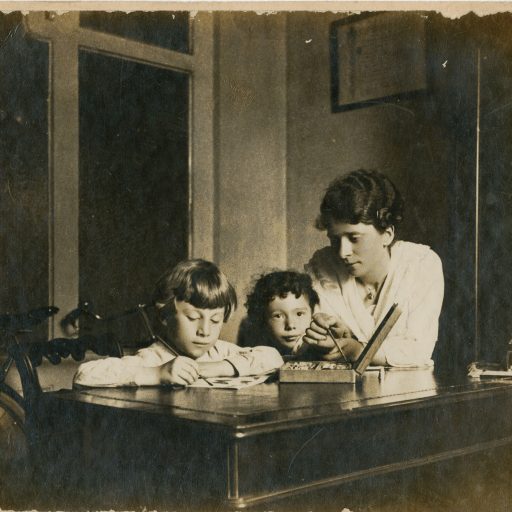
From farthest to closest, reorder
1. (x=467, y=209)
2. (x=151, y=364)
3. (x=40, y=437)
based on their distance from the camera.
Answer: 1. (x=467, y=209)
2. (x=151, y=364)
3. (x=40, y=437)

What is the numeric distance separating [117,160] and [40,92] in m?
0.39

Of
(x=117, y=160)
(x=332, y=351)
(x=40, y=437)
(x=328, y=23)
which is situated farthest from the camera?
(x=328, y=23)

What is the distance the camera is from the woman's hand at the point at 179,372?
1582 millimetres

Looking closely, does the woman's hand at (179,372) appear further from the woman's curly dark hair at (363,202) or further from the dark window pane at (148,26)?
the dark window pane at (148,26)

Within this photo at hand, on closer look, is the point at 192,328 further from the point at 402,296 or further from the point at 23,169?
the point at 23,169

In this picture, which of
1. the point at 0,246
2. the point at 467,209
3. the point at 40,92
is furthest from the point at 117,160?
the point at 467,209

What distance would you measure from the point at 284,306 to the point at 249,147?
3.70 ft

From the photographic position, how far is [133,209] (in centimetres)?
265

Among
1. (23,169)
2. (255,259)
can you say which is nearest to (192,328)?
(23,169)

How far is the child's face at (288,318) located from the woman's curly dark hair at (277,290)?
17 millimetres

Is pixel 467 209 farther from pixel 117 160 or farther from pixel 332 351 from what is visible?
pixel 117 160

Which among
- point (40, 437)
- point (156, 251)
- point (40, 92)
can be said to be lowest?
point (40, 437)

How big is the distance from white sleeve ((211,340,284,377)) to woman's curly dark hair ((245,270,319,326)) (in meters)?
0.21

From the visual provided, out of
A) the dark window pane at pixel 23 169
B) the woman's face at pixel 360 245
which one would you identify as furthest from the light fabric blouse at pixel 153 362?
the dark window pane at pixel 23 169
